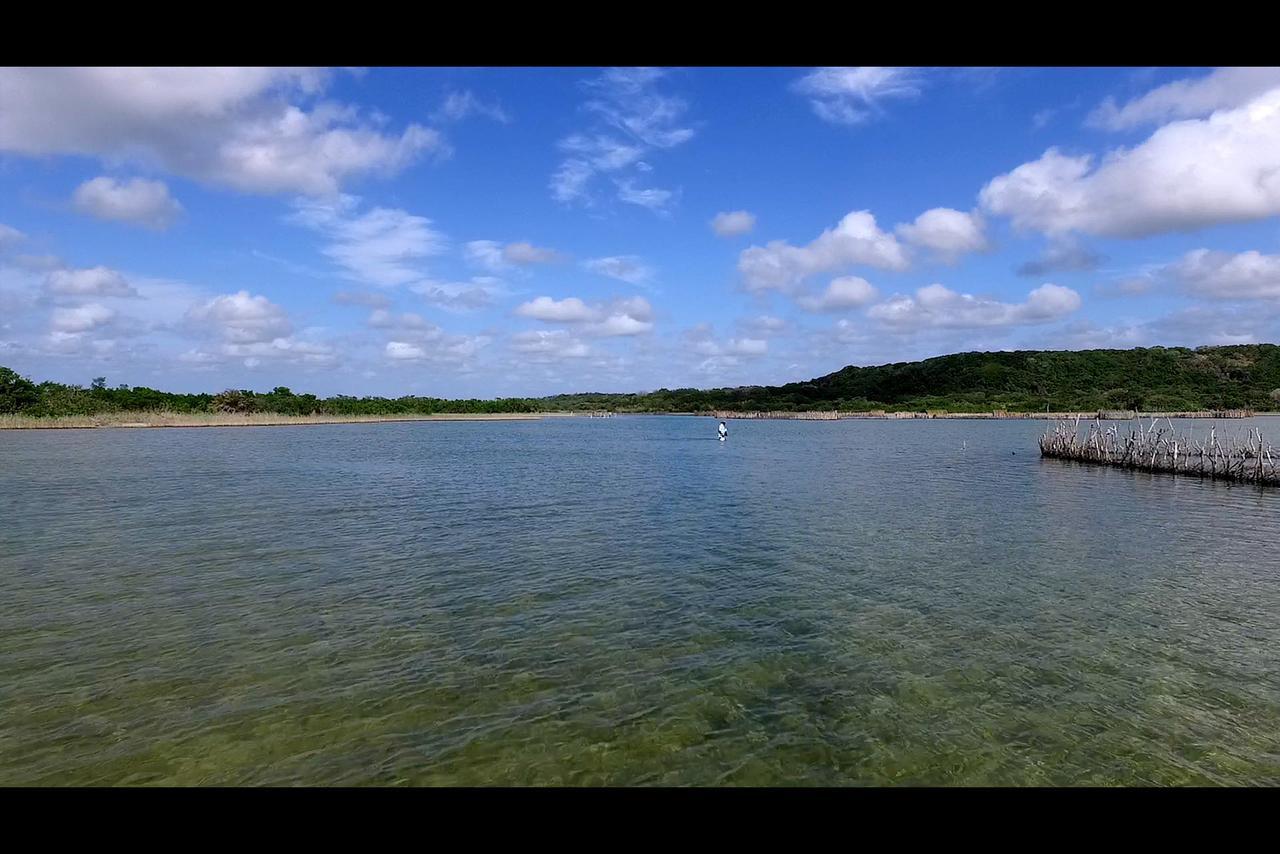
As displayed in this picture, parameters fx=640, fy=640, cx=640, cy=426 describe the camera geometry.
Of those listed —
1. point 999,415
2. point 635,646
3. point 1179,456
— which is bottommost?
point 999,415

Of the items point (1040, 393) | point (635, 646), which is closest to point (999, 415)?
point (1040, 393)

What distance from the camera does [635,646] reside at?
33.8ft

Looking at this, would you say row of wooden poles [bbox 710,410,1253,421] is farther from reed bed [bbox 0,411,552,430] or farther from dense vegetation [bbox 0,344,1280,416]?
reed bed [bbox 0,411,552,430]

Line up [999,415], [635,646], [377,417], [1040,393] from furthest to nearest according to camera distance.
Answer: [1040,393] < [999,415] < [377,417] < [635,646]

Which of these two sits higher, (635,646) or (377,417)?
(377,417)

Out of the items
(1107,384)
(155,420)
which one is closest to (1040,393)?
(1107,384)

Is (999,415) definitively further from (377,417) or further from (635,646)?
(635,646)

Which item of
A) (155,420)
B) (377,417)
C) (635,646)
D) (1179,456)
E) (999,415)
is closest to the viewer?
(635,646)

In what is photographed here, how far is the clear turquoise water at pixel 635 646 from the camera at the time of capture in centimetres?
705

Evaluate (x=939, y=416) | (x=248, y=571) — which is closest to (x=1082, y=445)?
(x=248, y=571)

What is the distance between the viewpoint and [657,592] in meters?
13.4

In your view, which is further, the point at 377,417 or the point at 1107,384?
the point at 1107,384

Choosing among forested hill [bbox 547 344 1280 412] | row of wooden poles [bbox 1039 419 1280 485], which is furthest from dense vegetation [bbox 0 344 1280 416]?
row of wooden poles [bbox 1039 419 1280 485]

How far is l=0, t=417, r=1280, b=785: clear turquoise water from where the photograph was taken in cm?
705
